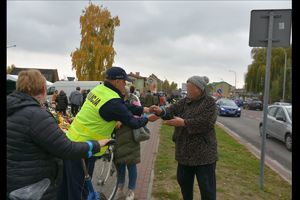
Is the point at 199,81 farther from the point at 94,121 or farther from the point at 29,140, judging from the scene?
the point at 29,140

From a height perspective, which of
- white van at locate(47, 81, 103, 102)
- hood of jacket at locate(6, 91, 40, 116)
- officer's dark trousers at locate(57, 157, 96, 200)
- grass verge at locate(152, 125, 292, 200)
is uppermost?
white van at locate(47, 81, 103, 102)

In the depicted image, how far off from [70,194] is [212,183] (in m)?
1.64

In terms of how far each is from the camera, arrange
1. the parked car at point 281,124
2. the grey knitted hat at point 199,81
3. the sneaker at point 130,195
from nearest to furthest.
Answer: the grey knitted hat at point 199,81 < the sneaker at point 130,195 < the parked car at point 281,124

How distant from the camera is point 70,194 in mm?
3525

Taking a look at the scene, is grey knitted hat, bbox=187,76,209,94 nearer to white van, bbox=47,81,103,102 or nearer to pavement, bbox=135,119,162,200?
pavement, bbox=135,119,162,200

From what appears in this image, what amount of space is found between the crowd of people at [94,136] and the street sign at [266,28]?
2.66 meters

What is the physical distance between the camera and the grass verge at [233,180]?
5.63 metres

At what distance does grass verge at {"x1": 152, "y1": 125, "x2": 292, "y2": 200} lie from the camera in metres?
5.63

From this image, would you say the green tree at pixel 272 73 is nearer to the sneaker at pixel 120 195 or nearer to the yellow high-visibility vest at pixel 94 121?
the sneaker at pixel 120 195

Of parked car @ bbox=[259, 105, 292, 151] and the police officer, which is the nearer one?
the police officer

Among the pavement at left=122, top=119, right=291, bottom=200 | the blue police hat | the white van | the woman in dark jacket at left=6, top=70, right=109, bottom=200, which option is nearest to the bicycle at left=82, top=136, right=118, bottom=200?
the pavement at left=122, top=119, right=291, bottom=200

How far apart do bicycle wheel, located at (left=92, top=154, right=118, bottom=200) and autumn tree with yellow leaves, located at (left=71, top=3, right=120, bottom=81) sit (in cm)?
3290

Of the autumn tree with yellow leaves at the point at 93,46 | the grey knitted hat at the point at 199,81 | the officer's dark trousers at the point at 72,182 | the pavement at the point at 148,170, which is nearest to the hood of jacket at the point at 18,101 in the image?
the officer's dark trousers at the point at 72,182

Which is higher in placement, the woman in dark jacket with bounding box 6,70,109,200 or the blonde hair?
the blonde hair
